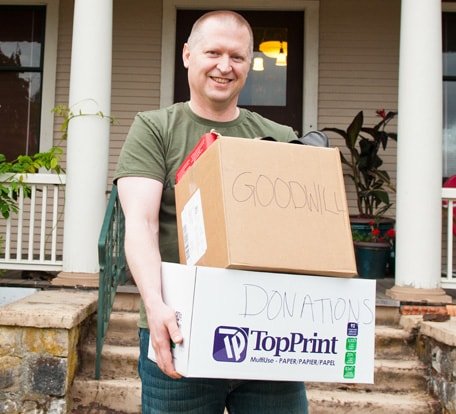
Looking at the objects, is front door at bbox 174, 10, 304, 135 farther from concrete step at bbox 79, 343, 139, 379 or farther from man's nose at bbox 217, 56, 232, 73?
man's nose at bbox 217, 56, 232, 73

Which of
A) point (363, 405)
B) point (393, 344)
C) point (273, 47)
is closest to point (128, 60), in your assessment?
point (273, 47)

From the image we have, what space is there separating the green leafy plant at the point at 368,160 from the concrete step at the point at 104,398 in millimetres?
2956

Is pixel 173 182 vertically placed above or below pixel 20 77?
below

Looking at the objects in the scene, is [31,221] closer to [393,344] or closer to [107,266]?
[107,266]

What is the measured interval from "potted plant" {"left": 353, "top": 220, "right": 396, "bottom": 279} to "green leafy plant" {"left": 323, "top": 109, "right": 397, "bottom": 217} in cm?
33

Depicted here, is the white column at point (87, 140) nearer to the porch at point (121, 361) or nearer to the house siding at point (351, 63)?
the porch at point (121, 361)

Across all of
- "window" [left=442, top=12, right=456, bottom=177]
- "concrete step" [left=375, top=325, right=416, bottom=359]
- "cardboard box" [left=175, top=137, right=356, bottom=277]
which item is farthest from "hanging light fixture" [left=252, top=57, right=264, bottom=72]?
"cardboard box" [left=175, top=137, right=356, bottom=277]

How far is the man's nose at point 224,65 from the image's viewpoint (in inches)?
46.3

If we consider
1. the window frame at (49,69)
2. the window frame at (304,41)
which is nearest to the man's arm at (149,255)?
the window frame at (304,41)

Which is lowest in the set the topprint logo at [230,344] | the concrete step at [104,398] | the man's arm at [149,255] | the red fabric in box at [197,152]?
the concrete step at [104,398]

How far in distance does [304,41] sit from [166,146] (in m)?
4.60

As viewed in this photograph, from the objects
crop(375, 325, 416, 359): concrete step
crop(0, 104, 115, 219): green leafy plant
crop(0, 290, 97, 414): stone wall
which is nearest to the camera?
crop(0, 290, 97, 414): stone wall

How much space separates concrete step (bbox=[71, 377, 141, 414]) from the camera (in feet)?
9.53

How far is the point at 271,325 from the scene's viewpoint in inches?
38.9
